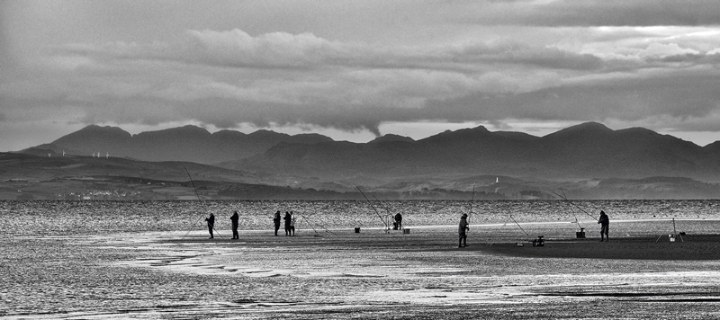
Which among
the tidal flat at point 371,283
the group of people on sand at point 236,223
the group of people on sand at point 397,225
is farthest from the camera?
the group of people on sand at point 236,223

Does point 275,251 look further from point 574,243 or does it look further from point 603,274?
point 603,274

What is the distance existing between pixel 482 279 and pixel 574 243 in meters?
23.0

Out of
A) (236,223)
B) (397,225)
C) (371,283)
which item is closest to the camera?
(371,283)

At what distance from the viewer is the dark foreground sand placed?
893 inches

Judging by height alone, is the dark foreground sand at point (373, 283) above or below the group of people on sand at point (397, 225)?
below

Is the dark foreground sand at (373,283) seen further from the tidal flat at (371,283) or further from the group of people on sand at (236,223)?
the group of people on sand at (236,223)

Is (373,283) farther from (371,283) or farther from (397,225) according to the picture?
(397,225)

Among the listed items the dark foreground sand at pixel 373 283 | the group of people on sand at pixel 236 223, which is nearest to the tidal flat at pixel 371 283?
the dark foreground sand at pixel 373 283

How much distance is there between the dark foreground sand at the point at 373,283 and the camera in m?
22.7

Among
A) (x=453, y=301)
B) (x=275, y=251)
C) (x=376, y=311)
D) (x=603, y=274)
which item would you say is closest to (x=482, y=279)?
(x=603, y=274)

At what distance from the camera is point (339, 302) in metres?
24.5

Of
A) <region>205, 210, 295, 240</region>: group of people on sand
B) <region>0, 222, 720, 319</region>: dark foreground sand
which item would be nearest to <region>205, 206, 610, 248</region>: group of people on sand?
<region>205, 210, 295, 240</region>: group of people on sand

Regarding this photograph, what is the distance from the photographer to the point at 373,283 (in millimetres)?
29484

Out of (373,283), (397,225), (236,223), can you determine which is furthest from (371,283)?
(397,225)
